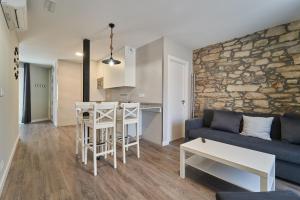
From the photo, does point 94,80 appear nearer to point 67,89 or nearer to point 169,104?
point 67,89

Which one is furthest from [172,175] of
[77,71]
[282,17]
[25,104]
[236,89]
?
[25,104]

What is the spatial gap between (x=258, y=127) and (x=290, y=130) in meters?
0.44

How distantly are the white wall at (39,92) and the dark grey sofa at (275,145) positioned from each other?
6.71 metres

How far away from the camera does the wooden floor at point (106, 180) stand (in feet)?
5.90

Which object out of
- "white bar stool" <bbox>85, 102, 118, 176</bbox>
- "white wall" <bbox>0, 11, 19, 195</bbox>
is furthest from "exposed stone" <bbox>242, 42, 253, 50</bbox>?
"white wall" <bbox>0, 11, 19, 195</bbox>

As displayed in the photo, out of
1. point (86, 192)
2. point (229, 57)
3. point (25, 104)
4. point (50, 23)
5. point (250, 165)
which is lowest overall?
point (86, 192)

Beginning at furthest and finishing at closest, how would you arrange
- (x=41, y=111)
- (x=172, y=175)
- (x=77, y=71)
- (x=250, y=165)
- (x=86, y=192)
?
(x=41, y=111), (x=77, y=71), (x=172, y=175), (x=86, y=192), (x=250, y=165)

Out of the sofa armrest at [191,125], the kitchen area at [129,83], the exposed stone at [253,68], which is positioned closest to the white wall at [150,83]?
the kitchen area at [129,83]

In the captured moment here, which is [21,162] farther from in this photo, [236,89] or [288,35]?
[288,35]

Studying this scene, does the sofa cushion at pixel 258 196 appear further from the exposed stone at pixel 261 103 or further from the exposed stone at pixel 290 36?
the exposed stone at pixel 290 36

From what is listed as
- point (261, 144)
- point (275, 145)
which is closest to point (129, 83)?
point (261, 144)

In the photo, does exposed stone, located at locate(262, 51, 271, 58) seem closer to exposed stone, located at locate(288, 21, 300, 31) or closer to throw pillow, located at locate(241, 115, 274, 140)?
exposed stone, located at locate(288, 21, 300, 31)

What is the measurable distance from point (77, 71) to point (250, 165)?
6.21 meters

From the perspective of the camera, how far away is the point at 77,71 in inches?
239
